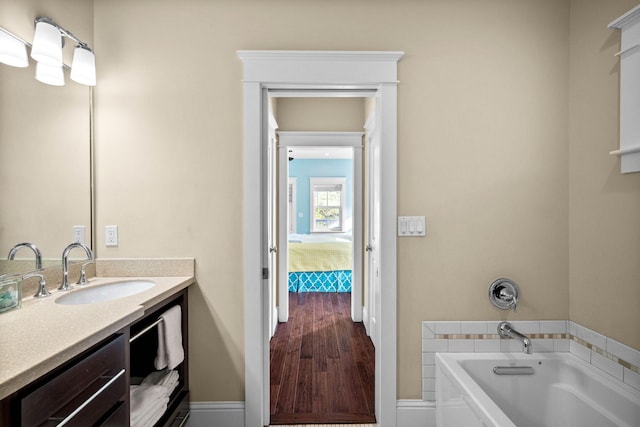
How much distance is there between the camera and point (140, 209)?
5.77 feet

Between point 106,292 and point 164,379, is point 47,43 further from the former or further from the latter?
point 164,379

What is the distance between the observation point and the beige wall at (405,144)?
5.70 ft

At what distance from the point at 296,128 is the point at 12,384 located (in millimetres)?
2950

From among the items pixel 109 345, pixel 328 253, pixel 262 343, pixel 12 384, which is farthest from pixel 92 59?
pixel 328 253

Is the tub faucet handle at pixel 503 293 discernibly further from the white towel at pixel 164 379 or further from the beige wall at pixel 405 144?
the white towel at pixel 164 379

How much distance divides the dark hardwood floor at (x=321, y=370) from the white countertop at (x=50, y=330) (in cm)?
118

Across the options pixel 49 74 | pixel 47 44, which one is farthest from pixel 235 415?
pixel 47 44

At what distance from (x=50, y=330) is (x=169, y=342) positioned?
559mm

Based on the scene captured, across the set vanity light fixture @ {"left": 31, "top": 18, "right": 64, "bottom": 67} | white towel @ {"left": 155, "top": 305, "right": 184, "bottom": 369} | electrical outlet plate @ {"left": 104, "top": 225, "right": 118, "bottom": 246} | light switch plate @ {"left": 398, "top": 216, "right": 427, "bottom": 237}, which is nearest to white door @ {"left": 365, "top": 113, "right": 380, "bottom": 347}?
light switch plate @ {"left": 398, "top": 216, "right": 427, "bottom": 237}

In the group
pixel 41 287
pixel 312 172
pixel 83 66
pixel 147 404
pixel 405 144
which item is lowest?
pixel 147 404

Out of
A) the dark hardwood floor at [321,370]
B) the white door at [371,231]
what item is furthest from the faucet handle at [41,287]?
the white door at [371,231]

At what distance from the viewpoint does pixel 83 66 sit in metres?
1.62

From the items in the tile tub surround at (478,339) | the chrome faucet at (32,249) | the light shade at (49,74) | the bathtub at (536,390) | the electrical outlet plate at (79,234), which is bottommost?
the bathtub at (536,390)

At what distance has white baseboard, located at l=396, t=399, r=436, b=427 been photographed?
174cm
